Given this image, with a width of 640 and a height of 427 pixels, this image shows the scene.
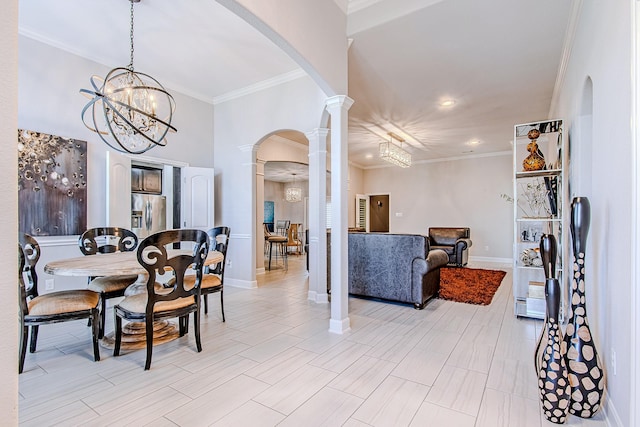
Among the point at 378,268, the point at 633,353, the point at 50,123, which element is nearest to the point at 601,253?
the point at 633,353

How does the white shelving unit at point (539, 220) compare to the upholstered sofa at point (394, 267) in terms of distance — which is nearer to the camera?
the white shelving unit at point (539, 220)

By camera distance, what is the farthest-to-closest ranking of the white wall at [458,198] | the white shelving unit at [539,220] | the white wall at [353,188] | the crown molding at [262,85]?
the white wall at [353,188] < the white wall at [458,198] < the crown molding at [262,85] < the white shelving unit at [539,220]

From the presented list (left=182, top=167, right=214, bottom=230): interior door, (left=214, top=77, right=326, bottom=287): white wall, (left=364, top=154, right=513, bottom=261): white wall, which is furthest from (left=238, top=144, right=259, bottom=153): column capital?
(left=364, top=154, right=513, bottom=261): white wall

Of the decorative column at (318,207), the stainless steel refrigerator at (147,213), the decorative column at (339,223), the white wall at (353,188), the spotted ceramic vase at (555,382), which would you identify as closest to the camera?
the spotted ceramic vase at (555,382)

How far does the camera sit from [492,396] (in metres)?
1.88

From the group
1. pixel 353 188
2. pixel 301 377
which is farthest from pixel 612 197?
pixel 353 188

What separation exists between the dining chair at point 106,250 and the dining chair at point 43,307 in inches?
14.1

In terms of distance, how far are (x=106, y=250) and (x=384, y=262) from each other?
326 centimetres

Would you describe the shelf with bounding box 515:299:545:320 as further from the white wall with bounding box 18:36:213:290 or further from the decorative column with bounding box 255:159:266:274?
the white wall with bounding box 18:36:213:290

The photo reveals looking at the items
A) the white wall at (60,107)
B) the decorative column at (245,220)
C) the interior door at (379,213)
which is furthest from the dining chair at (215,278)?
the interior door at (379,213)

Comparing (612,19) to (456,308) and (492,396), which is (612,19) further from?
(456,308)

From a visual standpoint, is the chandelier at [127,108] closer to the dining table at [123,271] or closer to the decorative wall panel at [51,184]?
the decorative wall panel at [51,184]

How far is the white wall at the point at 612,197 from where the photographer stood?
1.39 metres

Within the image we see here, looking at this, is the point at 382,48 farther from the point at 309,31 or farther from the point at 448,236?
the point at 448,236
